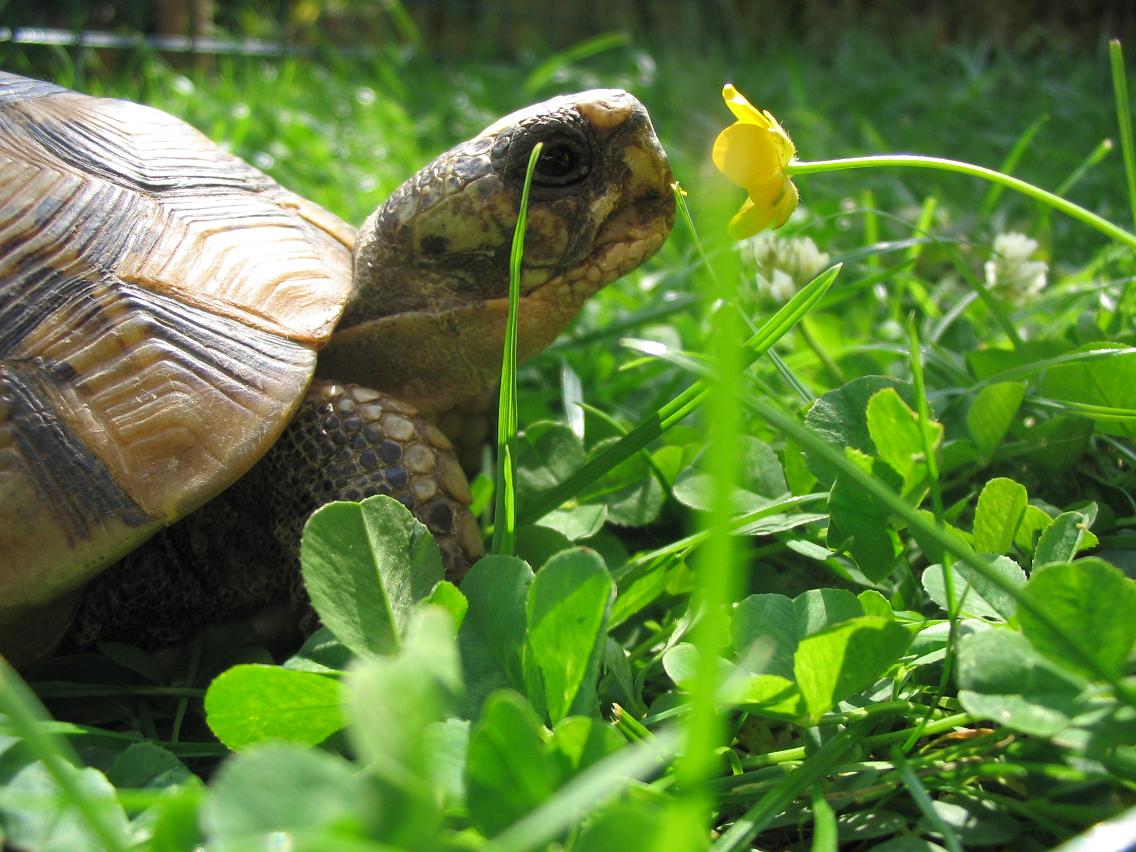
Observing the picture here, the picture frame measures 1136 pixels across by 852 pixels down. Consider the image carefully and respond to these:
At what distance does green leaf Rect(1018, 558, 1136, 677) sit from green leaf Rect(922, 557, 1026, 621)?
0.28ft

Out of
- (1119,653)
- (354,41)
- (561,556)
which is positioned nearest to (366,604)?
(561,556)

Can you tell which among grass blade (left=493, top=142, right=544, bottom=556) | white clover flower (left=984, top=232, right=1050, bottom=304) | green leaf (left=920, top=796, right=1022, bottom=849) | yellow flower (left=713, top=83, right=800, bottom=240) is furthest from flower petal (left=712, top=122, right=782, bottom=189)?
white clover flower (left=984, top=232, right=1050, bottom=304)

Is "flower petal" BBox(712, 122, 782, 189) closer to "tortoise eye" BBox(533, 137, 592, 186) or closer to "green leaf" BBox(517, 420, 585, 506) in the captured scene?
"tortoise eye" BBox(533, 137, 592, 186)

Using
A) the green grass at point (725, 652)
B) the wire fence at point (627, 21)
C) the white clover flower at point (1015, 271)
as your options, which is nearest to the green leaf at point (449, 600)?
the green grass at point (725, 652)

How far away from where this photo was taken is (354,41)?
12.8 ft

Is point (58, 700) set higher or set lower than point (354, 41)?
lower

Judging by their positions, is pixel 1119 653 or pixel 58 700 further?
pixel 58 700

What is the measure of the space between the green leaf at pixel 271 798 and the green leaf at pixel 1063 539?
54 centimetres

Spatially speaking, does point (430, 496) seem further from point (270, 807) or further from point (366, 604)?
point (270, 807)

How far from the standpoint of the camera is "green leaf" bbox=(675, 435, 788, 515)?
0.90 meters

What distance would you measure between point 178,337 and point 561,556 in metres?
0.45

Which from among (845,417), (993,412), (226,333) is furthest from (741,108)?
(226,333)

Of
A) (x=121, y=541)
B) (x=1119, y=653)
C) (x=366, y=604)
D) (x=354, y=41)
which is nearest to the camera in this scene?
(x=1119, y=653)

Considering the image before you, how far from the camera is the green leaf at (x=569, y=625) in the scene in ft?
1.92
